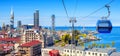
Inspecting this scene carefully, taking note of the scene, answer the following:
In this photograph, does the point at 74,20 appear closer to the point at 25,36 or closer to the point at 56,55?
the point at 56,55

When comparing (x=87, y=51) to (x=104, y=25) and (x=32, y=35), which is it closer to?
(x=32, y=35)

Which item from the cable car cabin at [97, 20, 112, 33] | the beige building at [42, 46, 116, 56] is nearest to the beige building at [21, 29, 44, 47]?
the beige building at [42, 46, 116, 56]

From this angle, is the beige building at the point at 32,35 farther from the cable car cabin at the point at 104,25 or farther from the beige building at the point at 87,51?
the cable car cabin at the point at 104,25

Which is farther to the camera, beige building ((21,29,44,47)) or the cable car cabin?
beige building ((21,29,44,47))

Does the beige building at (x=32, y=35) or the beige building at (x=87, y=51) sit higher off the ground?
the beige building at (x=32, y=35)

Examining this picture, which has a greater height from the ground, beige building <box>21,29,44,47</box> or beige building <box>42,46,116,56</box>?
beige building <box>21,29,44,47</box>

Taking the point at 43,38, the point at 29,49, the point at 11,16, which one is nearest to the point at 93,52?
the point at 29,49

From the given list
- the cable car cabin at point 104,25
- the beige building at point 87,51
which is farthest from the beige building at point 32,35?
the cable car cabin at point 104,25

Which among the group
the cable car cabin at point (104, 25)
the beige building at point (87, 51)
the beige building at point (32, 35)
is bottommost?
the beige building at point (87, 51)

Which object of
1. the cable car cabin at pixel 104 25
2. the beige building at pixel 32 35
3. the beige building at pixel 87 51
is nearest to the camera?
the cable car cabin at pixel 104 25

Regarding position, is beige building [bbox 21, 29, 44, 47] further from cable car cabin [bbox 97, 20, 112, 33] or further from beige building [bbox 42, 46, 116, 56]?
cable car cabin [bbox 97, 20, 112, 33]

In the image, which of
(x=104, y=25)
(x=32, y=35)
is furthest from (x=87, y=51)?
(x=104, y=25)

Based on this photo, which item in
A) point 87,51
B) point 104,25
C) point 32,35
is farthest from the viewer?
point 32,35
